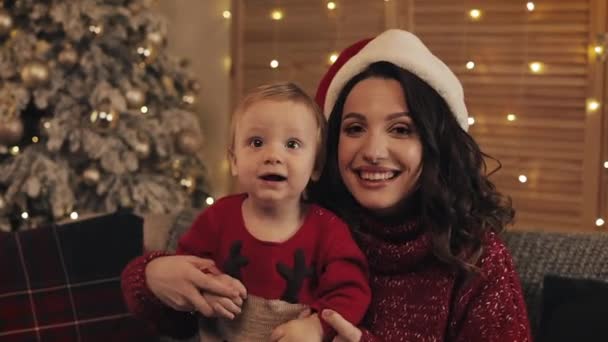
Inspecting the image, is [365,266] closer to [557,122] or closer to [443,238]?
[443,238]

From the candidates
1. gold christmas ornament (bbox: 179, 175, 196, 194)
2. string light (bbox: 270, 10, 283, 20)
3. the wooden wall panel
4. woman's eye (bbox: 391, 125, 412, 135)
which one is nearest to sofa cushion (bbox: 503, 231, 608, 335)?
woman's eye (bbox: 391, 125, 412, 135)

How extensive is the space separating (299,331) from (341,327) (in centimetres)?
7

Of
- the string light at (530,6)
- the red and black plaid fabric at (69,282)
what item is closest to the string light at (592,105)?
the string light at (530,6)

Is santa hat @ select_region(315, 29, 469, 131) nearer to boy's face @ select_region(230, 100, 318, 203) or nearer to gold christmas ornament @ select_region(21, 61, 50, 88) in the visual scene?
boy's face @ select_region(230, 100, 318, 203)

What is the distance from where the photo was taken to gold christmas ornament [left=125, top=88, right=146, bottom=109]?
3.31 m

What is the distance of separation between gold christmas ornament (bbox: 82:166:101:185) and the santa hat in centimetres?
182

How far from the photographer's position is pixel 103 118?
10.4 feet

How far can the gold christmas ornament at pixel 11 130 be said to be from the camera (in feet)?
10.2

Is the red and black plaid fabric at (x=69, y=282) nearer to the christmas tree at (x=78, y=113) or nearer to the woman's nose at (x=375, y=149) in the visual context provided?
the woman's nose at (x=375, y=149)

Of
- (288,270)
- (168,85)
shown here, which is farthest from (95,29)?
(288,270)

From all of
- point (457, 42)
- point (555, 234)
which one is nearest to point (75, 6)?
point (457, 42)

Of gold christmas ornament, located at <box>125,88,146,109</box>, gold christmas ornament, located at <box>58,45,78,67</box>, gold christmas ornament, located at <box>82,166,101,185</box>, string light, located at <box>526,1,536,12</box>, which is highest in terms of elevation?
string light, located at <box>526,1,536,12</box>

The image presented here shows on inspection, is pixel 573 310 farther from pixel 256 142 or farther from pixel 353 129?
pixel 256 142

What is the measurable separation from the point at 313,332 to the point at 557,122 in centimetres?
239
